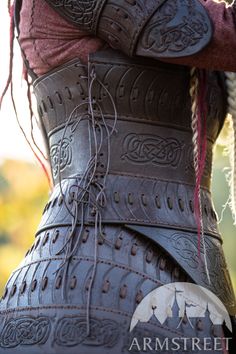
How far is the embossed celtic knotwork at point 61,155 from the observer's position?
3.13 m

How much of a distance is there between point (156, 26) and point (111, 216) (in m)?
0.49

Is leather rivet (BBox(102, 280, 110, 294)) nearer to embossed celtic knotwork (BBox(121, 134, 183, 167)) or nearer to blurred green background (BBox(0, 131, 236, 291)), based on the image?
embossed celtic knotwork (BBox(121, 134, 183, 167))

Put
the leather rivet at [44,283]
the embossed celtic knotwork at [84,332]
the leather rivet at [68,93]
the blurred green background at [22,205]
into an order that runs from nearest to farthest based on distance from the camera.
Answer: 1. the embossed celtic knotwork at [84,332]
2. the leather rivet at [44,283]
3. the leather rivet at [68,93]
4. the blurred green background at [22,205]

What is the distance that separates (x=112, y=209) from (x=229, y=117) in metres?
0.54

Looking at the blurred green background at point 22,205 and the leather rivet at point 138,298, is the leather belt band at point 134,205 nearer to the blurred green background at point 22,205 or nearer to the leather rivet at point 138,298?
the leather rivet at point 138,298

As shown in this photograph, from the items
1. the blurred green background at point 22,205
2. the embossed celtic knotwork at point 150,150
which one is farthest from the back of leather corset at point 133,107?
the blurred green background at point 22,205

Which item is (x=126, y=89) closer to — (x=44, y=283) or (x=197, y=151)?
(x=197, y=151)

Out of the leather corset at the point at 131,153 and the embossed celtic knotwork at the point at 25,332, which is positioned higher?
the leather corset at the point at 131,153

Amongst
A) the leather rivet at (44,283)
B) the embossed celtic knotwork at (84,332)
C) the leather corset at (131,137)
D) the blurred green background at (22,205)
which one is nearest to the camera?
the embossed celtic knotwork at (84,332)

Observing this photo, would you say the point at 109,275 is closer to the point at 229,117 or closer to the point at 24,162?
the point at 229,117

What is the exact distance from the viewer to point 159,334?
2840 millimetres

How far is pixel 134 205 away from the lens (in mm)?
3002

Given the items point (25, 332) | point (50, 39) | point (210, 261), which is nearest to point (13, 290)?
point (25, 332)

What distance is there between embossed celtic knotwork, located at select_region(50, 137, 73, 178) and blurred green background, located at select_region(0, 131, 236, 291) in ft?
35.8
